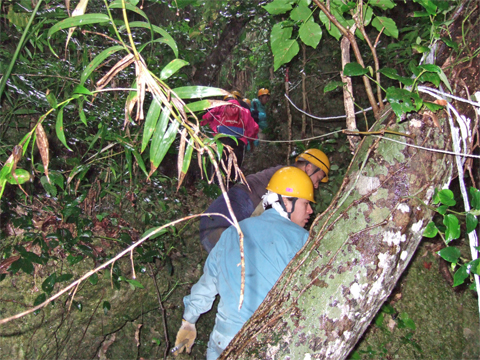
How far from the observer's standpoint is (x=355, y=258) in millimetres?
1074

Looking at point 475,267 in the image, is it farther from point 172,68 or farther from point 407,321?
point 407,321

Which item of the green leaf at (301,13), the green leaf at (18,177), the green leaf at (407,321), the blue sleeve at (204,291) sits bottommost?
the green leaf at (407,321)

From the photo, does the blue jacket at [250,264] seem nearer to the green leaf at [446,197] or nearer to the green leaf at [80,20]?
the green leaf at [446,197]

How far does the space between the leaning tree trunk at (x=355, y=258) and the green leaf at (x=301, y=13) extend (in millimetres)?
756

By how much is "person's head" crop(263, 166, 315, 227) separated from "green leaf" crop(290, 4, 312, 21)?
1.31 m

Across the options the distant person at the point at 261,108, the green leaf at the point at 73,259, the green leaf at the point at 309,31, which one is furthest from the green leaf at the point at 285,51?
the distant person at the point at 261,108

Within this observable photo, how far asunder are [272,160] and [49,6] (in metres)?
4.55

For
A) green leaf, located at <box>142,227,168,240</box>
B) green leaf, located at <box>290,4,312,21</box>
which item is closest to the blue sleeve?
green leaf, located at <box>142,227,168,240</box>

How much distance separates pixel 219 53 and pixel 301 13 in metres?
3.07

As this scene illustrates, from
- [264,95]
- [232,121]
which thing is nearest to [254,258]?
[232,121]

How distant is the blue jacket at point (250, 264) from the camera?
205cm

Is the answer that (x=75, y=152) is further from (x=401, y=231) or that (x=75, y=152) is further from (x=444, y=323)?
(x=444, y=323)

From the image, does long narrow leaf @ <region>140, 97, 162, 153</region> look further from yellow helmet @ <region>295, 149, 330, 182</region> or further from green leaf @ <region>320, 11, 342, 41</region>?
yellow helmet @ <region>295, 149, 330, 182</region>

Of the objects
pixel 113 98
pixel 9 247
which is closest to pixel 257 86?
pixel 113 98
